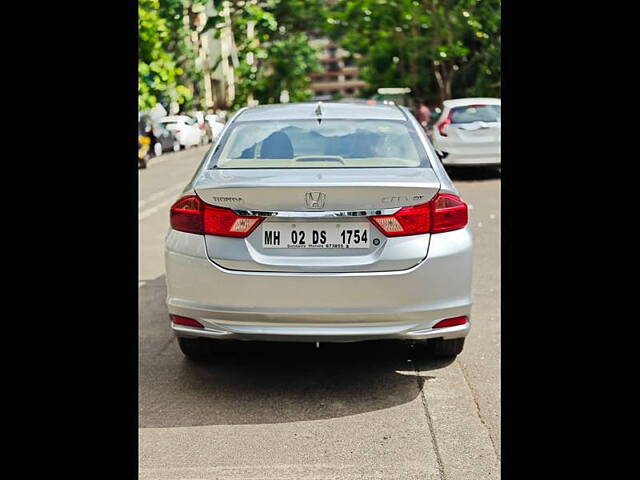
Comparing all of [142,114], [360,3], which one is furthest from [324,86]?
[142,114]

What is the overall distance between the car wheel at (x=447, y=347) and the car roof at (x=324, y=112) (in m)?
1.44

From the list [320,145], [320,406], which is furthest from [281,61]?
[320,406]

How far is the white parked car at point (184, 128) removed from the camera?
116 feet

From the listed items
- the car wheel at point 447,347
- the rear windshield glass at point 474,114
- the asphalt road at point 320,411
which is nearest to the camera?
the asphalt road at point 320,411

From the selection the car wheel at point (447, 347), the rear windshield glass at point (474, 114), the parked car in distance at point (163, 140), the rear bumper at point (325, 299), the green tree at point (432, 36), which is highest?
the green tree at point (432, 36)

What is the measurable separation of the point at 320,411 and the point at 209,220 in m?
1.11

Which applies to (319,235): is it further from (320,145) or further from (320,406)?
(320,145)

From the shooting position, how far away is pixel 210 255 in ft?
15.2

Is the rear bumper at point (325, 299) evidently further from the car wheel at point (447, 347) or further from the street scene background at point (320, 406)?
the car wheel at point (447, 347)

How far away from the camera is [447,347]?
538 cm

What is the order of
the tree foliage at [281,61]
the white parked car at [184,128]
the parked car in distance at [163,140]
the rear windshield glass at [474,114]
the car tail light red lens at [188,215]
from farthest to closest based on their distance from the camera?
1. the tree foliage at [281,61]
2. the white parked car at [184,128]
3. the parked car in distance at [163,140]
4. the rear windshield glass at [474,114]
5. the car tail light red lens at [188,215]

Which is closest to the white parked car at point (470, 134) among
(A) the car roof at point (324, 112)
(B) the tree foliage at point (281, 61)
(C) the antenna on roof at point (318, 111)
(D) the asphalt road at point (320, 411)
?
(D) the asphalt road at point (320, 411)
